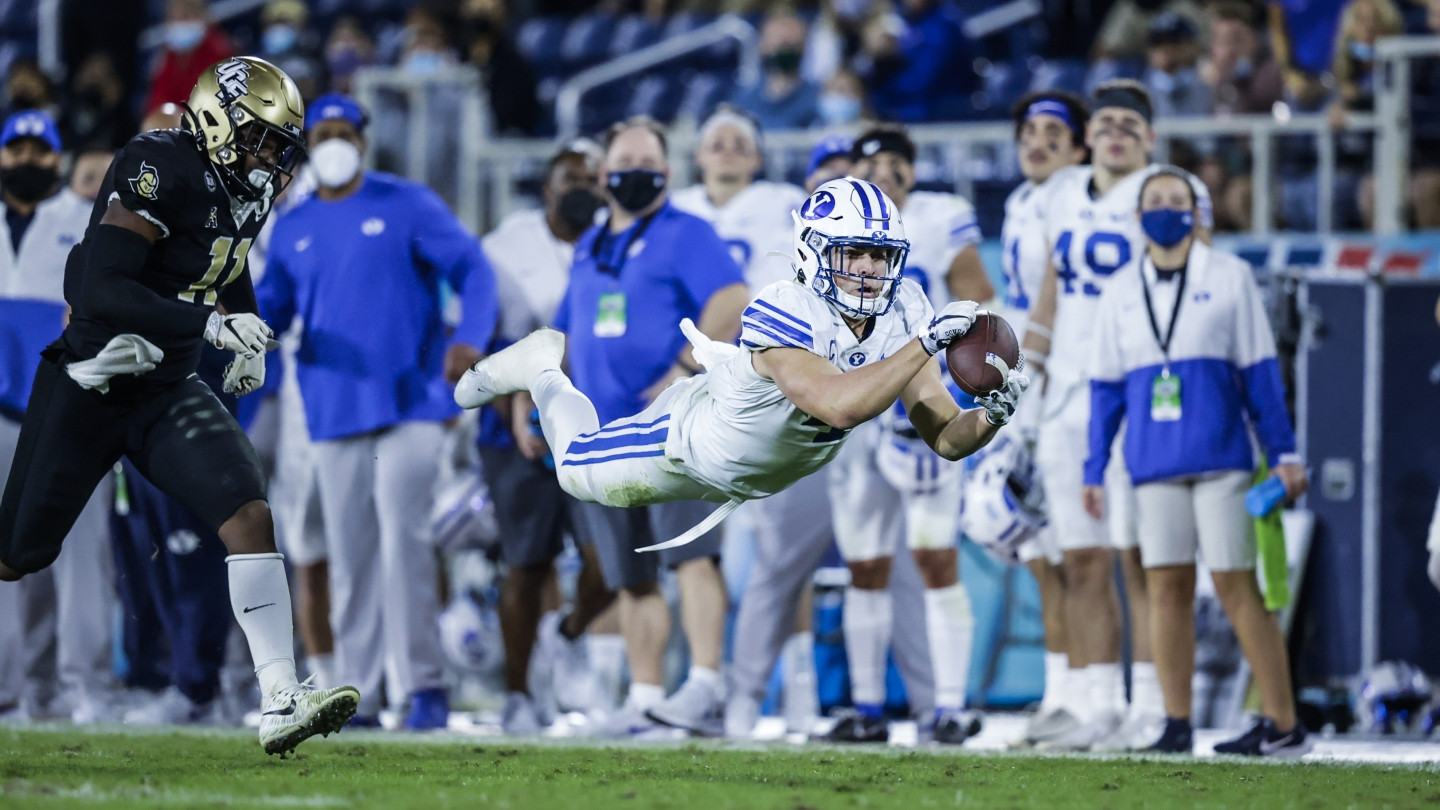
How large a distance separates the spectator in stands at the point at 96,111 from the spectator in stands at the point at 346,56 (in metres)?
1.39

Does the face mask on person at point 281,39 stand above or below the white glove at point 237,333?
above

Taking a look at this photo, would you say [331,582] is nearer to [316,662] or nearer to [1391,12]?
[316,662]

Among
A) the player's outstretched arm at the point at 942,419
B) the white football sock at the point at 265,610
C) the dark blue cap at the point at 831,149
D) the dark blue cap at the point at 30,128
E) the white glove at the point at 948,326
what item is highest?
the dark blue cap at the point at 30,128

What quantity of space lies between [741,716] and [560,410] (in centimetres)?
183

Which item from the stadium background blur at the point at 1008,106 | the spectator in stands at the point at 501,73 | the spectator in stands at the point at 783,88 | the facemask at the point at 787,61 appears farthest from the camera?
the spectator in stands at the point at 501,73

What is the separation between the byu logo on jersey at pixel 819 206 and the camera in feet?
17.9

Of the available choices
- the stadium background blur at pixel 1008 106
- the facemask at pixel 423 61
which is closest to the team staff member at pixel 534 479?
the stadium background blur at pixel 1008 106

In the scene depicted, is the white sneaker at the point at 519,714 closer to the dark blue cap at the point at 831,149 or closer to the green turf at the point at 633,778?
the green turf at the point at 633,778

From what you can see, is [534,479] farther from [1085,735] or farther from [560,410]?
[1085,735]

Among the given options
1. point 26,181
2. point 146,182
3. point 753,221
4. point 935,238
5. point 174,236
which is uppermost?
point 26,181

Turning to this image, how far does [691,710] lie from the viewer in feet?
24.0

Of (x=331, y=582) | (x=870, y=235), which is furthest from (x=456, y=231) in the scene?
(x=870, y=235)

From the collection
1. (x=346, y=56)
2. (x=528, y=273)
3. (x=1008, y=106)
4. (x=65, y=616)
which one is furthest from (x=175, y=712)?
(x=346, y=56)

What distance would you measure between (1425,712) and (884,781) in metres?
3.24
